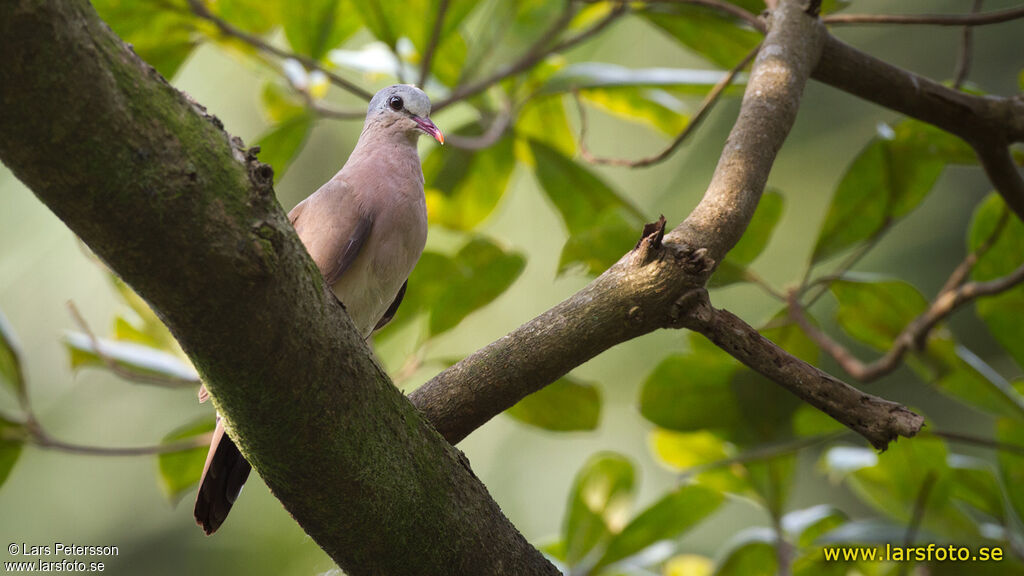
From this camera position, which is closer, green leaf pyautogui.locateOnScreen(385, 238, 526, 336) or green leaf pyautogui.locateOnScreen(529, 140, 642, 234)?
green leaf pyautogui.locateOnScreen(385, 238, 526, 336)

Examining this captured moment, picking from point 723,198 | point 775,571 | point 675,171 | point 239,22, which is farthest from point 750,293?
point 723,198

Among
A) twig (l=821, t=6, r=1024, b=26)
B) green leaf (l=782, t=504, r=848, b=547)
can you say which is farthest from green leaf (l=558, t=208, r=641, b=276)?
green leaf (l=782, t=504, r=848, b=547)

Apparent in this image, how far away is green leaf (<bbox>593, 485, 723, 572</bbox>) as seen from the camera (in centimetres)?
211

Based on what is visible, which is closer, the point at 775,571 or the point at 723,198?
the point at 723,198

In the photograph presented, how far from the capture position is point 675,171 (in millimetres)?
4207

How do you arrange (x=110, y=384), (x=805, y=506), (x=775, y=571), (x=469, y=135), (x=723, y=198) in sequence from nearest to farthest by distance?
(x=723, y=198) → (x=775, y=571) → (x=469, y=135) → (x=805, y=506) → (x=110, y=384)

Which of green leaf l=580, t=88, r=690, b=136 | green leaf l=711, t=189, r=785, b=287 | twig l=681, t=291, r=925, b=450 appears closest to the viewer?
twig l=681, t=291, r=925, b=450

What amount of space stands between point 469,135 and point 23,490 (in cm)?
365

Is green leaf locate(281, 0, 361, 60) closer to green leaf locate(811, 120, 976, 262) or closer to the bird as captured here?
the bird

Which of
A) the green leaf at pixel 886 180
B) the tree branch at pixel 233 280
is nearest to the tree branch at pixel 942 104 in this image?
the green leaf at pixel 886 180

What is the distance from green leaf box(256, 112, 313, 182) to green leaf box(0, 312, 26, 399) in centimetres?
69

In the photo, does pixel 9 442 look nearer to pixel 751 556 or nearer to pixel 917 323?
pixel 751 556

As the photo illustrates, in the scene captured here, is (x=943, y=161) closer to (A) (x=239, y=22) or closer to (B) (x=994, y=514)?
(B) (x=994, y=514)

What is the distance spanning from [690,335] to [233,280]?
1514 millimetres
